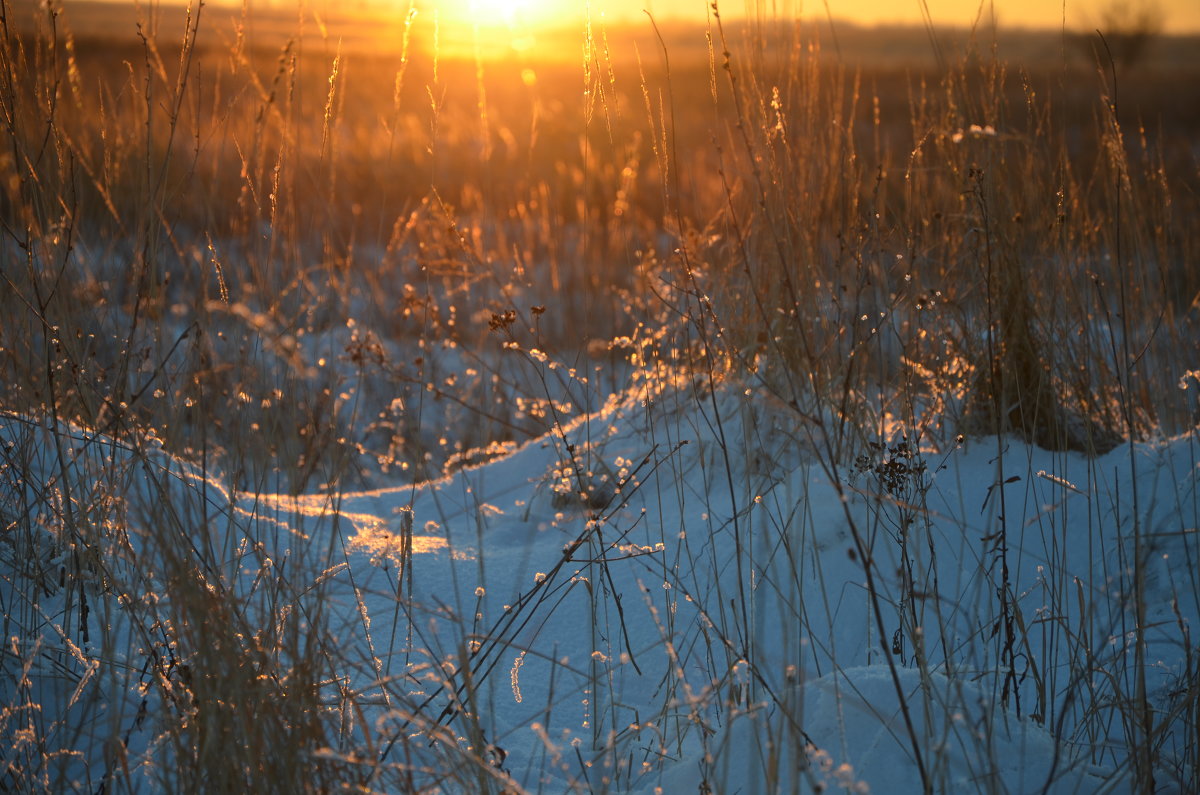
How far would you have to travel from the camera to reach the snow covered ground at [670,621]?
115 centimetres

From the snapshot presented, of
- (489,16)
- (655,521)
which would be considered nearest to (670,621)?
(655,521)

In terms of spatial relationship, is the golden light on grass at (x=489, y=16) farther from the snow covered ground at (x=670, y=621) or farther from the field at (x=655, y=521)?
the snow covered ground at (x=670, y=621)

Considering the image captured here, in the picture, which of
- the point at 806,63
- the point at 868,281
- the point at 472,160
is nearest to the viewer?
the point at 868,281

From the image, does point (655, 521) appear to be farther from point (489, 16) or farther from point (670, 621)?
point (489, 16)

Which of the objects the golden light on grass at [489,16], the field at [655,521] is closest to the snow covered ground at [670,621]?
the field at [655,521]

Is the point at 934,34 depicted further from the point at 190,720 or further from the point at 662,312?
the point at 190,720

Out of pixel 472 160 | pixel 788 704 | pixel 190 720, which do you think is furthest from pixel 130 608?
pixel 472 160

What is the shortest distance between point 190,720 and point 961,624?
4.29 feet

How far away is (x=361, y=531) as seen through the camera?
198 cm

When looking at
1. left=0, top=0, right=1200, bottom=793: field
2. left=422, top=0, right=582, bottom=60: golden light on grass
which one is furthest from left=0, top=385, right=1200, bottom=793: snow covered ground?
left=422, top=0, right=582, bottom=60: golden light on grass

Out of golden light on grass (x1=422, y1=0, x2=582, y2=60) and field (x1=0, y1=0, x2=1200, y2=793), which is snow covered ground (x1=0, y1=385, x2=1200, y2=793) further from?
golden light on grass (x1=422, y1=0, x2=582, y2=60)

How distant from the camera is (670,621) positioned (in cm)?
140

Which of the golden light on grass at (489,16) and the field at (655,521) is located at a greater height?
the golden light on grass at (489,16)

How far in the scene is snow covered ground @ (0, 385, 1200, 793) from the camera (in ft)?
3.78
